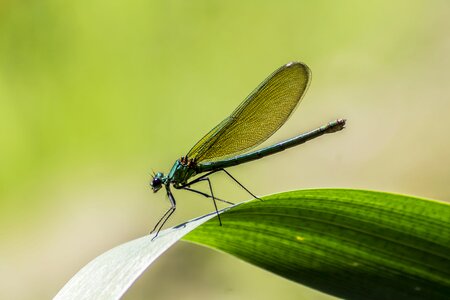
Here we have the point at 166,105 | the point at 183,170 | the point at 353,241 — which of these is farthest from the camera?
the point at 166,105

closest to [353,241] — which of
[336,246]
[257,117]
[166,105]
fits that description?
[336,246]

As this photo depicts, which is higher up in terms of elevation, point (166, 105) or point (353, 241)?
point (166, 105)

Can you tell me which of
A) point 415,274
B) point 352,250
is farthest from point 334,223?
point 415,274

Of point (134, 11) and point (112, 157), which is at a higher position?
point (134, 11)

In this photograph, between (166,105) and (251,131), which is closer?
(251,131)

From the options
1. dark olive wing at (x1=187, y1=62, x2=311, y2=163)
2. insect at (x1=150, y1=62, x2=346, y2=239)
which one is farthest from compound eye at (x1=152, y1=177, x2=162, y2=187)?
dark olive wing at (x1=187, y1=62, x2=311, y2=163)

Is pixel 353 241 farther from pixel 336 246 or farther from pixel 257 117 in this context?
pixel 257 117

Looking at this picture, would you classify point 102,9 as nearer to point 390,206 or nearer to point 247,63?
point 247,63
